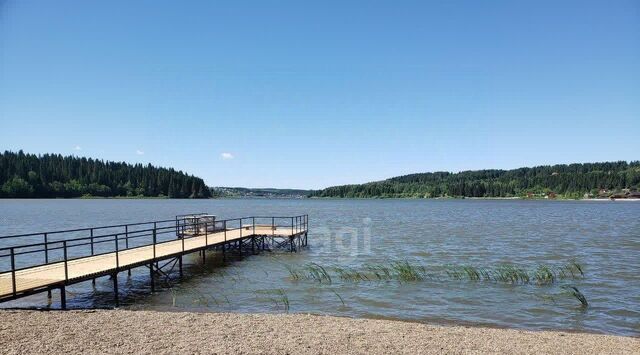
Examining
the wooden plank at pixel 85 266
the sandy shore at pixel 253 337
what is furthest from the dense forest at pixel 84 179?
the sandy shore at pixel 253 337

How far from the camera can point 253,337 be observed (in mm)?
9680

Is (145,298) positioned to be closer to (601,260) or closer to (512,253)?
(512,253)

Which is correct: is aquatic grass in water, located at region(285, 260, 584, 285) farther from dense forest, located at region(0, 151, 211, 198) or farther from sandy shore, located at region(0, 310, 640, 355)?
dense forest, located at region(0, 151, 211, 198)

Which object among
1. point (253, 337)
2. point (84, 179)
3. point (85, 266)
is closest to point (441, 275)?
point (253, 337)

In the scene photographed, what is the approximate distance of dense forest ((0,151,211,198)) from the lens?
478ft

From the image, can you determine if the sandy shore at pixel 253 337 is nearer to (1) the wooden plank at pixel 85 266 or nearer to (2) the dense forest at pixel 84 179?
(1) the wooden plank at pixel 85 266

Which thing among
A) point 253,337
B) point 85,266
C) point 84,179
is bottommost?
point 253,337

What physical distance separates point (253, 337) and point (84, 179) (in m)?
A: 171

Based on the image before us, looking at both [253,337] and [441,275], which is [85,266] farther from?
[441,275]

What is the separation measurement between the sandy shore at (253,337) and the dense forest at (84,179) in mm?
156587

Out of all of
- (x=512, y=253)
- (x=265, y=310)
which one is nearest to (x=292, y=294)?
(x=265, y=310)

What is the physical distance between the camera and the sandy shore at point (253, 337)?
8.84 m

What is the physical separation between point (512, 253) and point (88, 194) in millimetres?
158766

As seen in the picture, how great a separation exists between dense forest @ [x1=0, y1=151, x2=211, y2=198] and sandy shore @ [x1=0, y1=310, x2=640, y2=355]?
514ft
